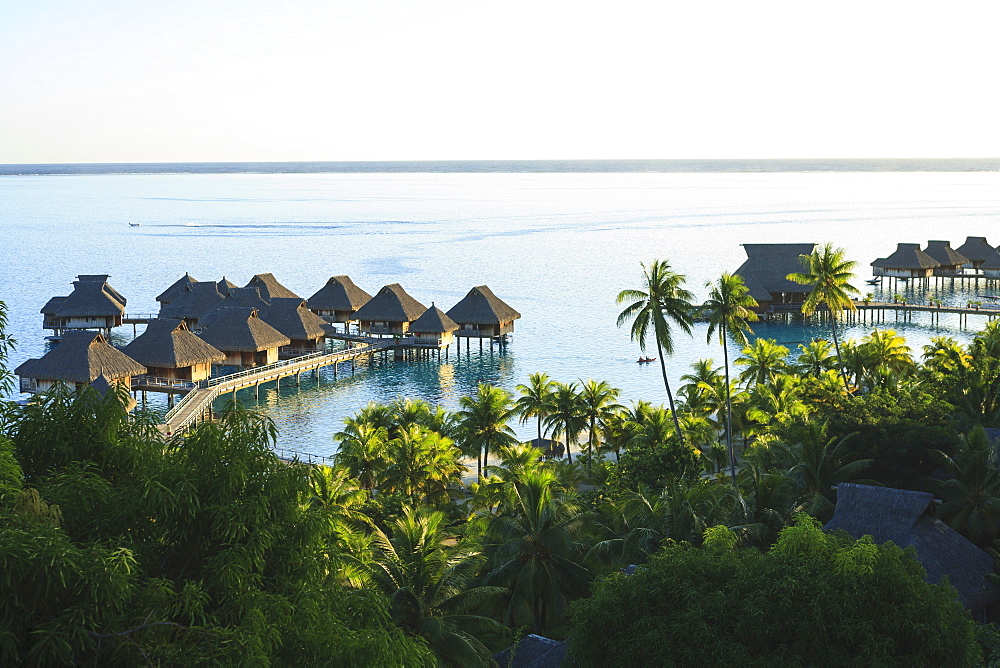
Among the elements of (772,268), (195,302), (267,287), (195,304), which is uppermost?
(772,268)

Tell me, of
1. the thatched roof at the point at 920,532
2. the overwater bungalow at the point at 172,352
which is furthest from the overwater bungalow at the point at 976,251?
the thatched roof at the point at 920,532

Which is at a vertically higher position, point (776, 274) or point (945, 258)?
point (945, 258)

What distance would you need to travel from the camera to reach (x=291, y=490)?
12.1 metres

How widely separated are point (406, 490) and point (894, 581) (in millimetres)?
18030

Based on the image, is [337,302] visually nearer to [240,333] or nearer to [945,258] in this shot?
[240,333]

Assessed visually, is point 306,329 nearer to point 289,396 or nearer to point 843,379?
point 289,396

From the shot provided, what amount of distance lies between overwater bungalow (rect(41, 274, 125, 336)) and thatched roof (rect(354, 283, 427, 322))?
1899 centimetres

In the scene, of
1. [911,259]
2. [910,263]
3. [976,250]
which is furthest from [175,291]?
[976,250]

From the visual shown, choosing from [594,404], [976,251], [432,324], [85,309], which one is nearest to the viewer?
[594,404]

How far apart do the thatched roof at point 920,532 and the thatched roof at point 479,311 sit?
4611 centimetres

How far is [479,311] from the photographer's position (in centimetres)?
7100

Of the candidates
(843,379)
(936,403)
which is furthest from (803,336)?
(936,403)

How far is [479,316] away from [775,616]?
184 feet

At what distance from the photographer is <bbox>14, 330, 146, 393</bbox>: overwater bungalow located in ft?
166
